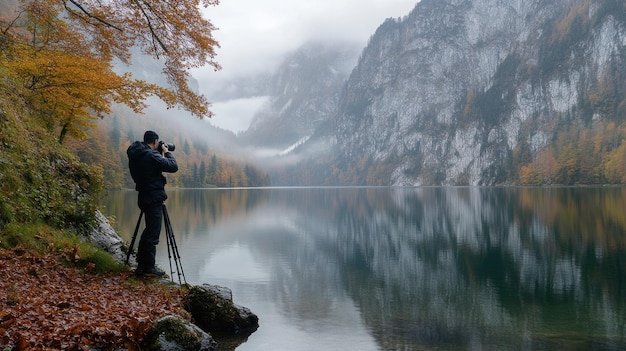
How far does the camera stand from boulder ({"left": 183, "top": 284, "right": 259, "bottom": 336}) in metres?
11.5

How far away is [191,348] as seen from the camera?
9.12 m

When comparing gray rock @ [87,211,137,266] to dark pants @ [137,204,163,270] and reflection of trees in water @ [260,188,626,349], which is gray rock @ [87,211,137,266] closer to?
dark pants @ [137,204,163,270]

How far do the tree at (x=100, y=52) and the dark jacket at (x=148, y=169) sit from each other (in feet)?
12.2

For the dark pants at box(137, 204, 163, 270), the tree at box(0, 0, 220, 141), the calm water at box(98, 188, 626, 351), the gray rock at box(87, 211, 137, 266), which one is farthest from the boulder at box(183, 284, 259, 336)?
the tree at box(0, 0, 220, 141)

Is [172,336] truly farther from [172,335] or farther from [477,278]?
[477,278]

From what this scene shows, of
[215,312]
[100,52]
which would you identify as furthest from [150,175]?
[100,52]

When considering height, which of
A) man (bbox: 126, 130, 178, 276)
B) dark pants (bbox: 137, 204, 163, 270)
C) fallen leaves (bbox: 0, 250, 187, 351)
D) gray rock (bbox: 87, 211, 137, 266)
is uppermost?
man (bbox: 126, 130, 178, 276)

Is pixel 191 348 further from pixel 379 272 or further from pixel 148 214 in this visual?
pixel 379 272

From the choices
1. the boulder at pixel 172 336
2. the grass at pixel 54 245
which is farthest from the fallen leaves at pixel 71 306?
the grass at pixel 54 245

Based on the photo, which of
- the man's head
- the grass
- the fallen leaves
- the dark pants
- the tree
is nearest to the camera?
the fallen leaves

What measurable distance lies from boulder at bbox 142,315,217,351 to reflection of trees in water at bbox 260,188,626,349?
5.43m

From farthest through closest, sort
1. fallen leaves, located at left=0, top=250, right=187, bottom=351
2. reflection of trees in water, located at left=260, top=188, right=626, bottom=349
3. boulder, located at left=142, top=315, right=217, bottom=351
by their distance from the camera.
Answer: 1. reflection of trees in water, located at left=260, top=188, right=626, bottom=349
2. boulder, located at left=142, top=315, right=217, bottom=351
3. fallen leaves, located at left=0, top=250, right=187, bottom=351

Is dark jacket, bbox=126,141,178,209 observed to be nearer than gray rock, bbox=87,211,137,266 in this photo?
Yes

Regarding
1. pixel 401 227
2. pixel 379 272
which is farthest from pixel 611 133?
pixel 379 272
